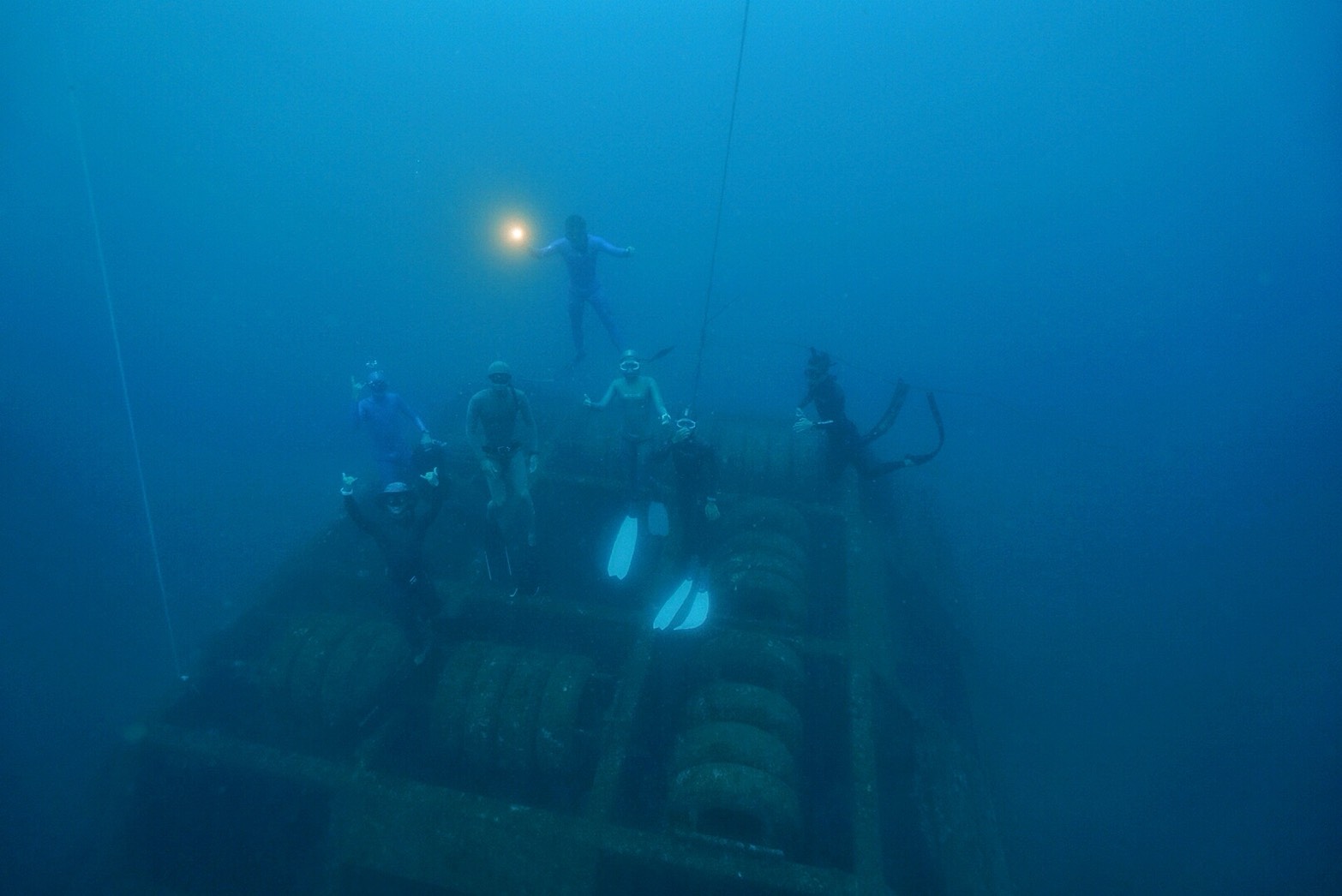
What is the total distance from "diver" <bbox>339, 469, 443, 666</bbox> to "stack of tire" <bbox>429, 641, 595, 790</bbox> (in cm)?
80

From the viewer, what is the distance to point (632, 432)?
7.70m

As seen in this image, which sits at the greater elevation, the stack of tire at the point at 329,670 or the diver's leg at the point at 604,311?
the diver's leg at the point at 604,311

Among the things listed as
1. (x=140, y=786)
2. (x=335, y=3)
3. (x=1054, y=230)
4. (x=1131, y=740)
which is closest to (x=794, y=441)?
(x=1131, y=740)

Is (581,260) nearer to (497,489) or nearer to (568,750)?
(497,489)

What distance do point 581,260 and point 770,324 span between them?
1619 cm

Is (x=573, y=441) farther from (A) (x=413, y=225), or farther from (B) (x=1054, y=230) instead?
→ (B) (x=1054, y=230)

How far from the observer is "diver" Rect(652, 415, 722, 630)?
630 cm

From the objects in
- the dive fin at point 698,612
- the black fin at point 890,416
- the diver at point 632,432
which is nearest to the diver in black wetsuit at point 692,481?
the dive fin at point 698,612

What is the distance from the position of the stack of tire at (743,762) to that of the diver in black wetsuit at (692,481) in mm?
1649

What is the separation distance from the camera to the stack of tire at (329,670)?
524cm

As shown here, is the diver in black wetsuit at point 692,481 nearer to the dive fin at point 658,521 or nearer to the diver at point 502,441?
the dive fin at point 658,521

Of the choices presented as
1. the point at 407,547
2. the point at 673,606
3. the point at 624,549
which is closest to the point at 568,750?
the point at 673,606

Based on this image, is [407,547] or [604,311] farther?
[604,311]

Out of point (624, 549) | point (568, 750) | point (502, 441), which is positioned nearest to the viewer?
point (568, 750)
